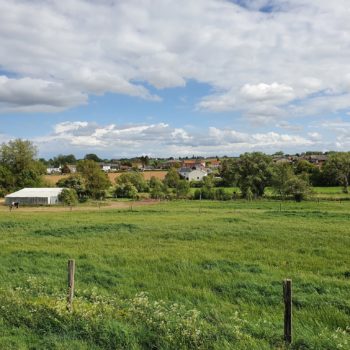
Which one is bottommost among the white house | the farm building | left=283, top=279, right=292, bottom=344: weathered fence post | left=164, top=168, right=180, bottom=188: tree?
the farm building

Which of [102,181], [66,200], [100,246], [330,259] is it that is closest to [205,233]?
[100,246]

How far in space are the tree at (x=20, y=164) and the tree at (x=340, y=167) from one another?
6513 centimetres

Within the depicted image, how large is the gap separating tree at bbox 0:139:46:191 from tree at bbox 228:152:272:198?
135ft

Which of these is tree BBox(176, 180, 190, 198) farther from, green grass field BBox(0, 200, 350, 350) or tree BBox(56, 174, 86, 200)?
green grass field BBox(0, 200, 350, 350)

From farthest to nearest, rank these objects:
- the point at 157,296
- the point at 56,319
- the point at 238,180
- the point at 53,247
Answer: the point at 238,180
the point at 53,247
the point at 157,296
the point at 56,319

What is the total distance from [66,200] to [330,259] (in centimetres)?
5358

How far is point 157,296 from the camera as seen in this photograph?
1069cm

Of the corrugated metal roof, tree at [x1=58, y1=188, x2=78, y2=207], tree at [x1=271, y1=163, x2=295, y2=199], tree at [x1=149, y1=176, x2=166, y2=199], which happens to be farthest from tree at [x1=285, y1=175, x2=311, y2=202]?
the corrugated metal roof

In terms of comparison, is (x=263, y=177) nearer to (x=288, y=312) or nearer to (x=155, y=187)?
(x=155, y=187)

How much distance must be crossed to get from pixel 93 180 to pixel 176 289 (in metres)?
65.6

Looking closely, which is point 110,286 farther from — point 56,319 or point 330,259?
point 330,259

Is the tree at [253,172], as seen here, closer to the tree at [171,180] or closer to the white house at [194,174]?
the tree at [171,180]

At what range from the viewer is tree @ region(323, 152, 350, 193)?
85312mm

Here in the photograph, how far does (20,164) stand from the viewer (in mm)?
81812
